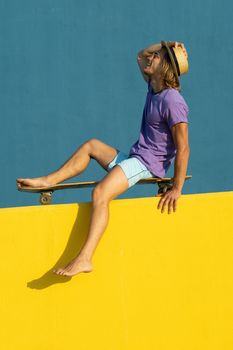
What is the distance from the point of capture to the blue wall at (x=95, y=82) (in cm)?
655

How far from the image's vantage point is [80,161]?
15.9 feet

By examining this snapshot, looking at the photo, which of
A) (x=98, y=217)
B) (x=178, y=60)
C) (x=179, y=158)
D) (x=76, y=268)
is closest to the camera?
(x=76, y=268)

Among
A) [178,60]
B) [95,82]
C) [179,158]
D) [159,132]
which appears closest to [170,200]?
[179,158]

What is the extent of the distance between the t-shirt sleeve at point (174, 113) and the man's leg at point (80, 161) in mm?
401

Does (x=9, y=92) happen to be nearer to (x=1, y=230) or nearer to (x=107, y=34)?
(x=107, y=34)

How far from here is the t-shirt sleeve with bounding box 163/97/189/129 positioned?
4.65 meters

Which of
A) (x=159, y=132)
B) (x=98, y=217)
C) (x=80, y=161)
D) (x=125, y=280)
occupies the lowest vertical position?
(x=125, y=280)


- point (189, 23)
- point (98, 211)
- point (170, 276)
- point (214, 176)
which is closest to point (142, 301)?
point (170, 276)

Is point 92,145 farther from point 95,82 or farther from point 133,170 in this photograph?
point 95,82

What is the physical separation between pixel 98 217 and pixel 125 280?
406mm

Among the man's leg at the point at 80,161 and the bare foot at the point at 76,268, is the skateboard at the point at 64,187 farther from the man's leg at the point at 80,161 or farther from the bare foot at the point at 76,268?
the bare foot at the point at 76,268

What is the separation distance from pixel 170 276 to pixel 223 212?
46 cm

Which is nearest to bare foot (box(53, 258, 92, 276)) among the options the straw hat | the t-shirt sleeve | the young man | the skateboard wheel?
the young man

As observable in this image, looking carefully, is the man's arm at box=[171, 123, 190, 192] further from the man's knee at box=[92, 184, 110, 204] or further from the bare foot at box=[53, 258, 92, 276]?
the bare foot at box=[53, 258, 92, 276]
